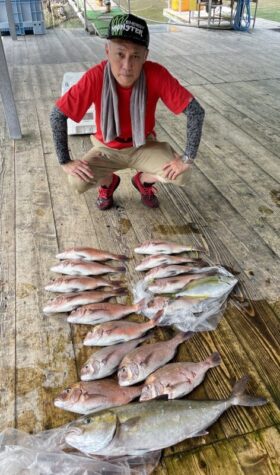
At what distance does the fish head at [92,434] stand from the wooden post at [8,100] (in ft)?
10.6

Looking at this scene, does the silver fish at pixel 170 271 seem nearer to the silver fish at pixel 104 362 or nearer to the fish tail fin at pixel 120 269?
the fish tail fin at pixel 120 269

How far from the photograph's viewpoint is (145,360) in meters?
1.62

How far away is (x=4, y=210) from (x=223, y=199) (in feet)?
5.32

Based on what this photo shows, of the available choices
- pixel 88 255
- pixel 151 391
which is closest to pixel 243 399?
pixel 151 391

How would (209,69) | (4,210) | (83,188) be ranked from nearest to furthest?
(83,188), (4,210), (209,69)

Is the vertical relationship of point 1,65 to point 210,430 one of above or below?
above

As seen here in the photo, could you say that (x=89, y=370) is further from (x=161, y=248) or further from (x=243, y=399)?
(x=161, y=248)

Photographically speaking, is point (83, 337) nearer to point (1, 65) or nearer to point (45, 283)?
point (45, 283)

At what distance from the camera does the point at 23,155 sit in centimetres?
361

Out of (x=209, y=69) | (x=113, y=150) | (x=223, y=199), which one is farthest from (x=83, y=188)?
(x=209, y=69)

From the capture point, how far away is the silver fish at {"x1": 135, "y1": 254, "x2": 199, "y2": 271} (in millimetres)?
2201

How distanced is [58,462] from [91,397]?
23 cm

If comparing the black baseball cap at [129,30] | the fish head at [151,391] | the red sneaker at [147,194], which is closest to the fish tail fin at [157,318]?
the fish head at [151,391]

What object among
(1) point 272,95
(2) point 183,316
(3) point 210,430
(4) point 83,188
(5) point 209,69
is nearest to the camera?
(3) point 210,430
